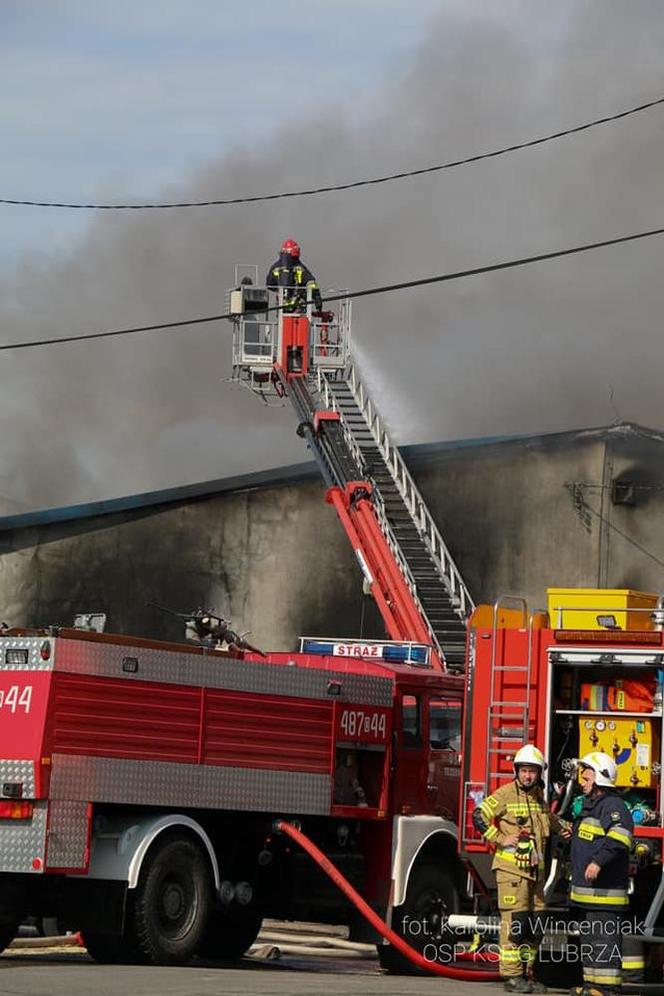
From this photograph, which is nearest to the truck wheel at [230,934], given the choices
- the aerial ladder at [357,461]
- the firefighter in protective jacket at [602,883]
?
the firefighter in protective jacket at [602,883]

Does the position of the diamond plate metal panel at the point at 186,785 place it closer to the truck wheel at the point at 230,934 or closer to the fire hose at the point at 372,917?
the fire hose at the point at 372,917

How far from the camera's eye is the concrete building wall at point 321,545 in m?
29.8

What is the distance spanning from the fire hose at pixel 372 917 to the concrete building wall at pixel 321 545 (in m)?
16.3

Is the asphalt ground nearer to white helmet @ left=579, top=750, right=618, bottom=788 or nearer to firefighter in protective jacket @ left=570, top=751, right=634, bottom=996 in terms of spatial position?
firefighter in protective jacket @ left=570, top=751, right=634, bottom=996

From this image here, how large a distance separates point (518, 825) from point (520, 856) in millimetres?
246

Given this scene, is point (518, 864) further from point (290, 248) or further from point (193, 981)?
point (290, 248)

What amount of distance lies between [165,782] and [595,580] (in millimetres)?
17641

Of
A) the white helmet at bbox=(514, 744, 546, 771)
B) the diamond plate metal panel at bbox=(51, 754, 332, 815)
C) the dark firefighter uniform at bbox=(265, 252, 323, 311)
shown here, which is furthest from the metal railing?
the white helmet at bbox=(514, 744, 546, 771)

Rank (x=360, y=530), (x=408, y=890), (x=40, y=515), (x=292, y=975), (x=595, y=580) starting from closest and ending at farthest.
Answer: (x=292, y=975) < (x=408, y=890) < (x=360, y=530) < (x=595, y=580) < (x=40, y=515)

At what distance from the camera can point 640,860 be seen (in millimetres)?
12258

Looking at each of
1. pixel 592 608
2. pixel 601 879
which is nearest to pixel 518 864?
pixel 601 879

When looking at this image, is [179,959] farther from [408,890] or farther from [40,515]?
[40,515]

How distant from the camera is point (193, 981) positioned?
11523mm

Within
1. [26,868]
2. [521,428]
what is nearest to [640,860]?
Result: [26,868]
